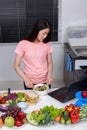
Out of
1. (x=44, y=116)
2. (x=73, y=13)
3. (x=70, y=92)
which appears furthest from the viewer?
(x=73, y=13)

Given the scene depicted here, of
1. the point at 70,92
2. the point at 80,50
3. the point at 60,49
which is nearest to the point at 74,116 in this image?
the point at 70,92

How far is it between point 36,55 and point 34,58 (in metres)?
0.03

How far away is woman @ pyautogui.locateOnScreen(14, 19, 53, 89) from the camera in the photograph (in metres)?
2.18

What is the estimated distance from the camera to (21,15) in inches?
145

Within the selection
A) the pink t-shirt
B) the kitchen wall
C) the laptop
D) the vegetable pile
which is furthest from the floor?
the vegetable pile

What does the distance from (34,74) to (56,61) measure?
5.12 feet

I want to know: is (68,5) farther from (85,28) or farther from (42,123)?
(42,123)

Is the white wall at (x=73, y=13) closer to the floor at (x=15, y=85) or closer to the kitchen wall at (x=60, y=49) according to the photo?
the kitchen wall at (x=60, y=49)

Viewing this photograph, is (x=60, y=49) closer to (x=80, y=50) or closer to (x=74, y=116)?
(x=80, y=50)

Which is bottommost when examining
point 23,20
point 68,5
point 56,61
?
point 56,61

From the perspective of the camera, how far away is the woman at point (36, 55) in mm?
2182

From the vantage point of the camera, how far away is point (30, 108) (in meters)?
1.81

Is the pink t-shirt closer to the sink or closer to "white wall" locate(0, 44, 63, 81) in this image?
the sink

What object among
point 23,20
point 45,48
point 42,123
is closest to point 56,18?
point 23,20
